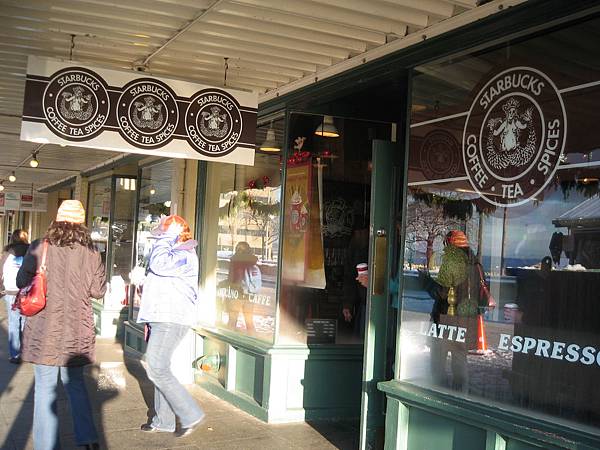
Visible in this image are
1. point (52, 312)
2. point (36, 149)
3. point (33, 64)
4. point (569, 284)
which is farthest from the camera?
point (36, 149)

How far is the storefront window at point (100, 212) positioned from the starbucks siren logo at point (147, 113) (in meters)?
6.60

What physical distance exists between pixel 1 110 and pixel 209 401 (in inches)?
163

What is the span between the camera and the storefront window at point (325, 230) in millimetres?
6227

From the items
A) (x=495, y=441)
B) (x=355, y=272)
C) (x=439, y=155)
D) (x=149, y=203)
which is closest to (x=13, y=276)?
(x=149, y=203)

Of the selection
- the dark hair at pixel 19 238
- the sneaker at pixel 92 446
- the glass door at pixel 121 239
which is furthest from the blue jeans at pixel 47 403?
the glass door at pixel 121 239

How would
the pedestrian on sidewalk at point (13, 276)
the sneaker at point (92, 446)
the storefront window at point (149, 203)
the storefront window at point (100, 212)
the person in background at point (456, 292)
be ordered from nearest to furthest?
the person in background at point (456, 292) < the sneaker at point (92, 446) < the pedestrian on sidewalk at point (13, 276) < the storefront window at point (149, 203) < the storefront window at point (100, 212)

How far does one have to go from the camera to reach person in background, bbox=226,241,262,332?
671 centimetres

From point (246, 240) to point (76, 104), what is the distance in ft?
7.84

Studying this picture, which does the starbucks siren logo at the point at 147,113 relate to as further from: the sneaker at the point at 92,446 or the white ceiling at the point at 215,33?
the sneaker at the point at 92,446

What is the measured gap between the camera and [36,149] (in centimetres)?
1148

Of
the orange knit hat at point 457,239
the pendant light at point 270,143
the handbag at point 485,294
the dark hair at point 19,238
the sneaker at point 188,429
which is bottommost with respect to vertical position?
the sneaker at point 188,429

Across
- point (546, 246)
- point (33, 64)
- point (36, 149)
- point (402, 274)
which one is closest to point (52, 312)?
point (33, 64)

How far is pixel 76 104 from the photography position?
5.10 m

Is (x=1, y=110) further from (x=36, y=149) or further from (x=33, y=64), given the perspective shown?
(x=36, y=149)
